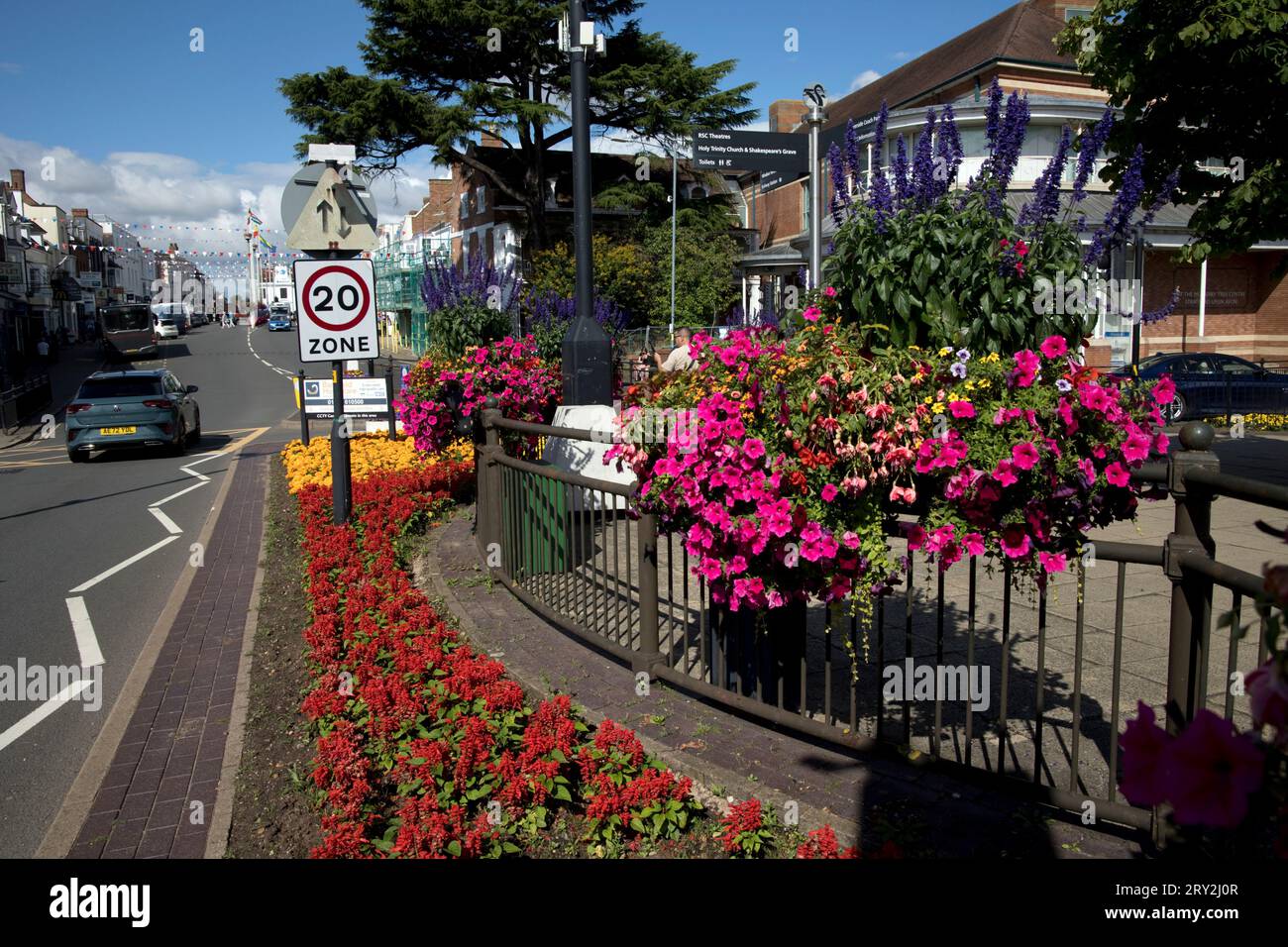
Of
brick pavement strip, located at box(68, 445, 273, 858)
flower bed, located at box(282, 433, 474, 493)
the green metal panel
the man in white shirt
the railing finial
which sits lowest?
brick pavement strip, located at box(68, 445, 273, 858)

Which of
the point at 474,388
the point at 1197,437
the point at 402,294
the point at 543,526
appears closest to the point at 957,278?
the point at 1197,437

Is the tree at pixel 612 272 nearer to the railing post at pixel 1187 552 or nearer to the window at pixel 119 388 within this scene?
the window at pixel 119 388

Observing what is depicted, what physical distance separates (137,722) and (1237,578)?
16.9 feet

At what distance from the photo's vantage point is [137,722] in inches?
208

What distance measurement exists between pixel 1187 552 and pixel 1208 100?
32.1 feet

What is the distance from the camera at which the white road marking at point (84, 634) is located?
659 centimetres

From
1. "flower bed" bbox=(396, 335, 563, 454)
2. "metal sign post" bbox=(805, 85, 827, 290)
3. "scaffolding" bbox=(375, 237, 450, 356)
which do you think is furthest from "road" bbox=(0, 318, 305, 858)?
"scaffolding" bbox=(375, 237, 450, 356)

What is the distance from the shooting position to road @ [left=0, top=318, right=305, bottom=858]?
496 centimetres

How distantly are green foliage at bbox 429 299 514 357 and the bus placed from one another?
155 feet

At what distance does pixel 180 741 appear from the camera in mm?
4980

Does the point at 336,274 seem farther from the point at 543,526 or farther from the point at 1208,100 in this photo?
the point at 1208,100

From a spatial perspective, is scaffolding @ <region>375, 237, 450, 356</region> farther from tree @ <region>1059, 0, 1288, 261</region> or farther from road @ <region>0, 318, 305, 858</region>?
tree @ <region>1059, 0, 1288, 261</region>
